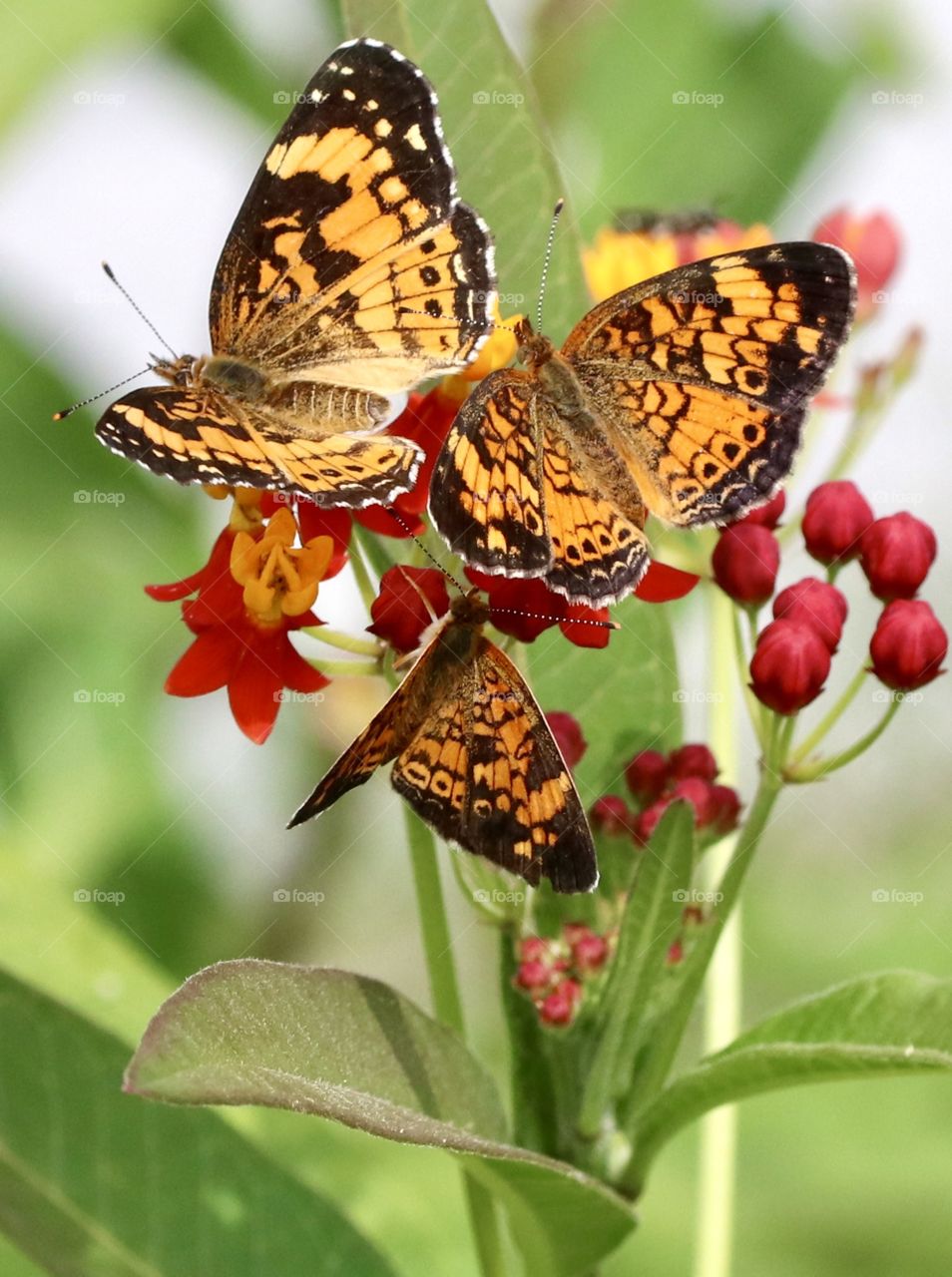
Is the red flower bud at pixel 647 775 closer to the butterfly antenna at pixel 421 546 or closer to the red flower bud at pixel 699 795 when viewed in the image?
the red flower bud at pixel 699 795

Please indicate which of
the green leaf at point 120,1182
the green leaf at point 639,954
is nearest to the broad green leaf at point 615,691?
the green leaf at point 639,954

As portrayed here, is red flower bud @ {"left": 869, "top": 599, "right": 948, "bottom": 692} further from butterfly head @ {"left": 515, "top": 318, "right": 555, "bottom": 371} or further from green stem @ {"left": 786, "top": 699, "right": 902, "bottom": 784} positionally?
butterfly head @ {"left": 515, "top": 318, "right": 555, "bottom": 371}

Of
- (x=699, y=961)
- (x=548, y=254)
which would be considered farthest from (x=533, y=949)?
(x=548, y=254)

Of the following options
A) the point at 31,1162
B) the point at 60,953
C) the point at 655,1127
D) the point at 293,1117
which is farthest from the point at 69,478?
the point at 655,1127

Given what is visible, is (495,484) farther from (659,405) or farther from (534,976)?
(534,976)

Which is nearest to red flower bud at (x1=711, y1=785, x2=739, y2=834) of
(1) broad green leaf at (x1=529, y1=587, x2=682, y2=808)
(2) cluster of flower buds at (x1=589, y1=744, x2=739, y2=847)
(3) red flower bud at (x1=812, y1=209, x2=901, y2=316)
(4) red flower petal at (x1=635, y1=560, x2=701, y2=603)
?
(2) cluster of flower buds at (x1=589, y1=744, x2=739, y2=847)

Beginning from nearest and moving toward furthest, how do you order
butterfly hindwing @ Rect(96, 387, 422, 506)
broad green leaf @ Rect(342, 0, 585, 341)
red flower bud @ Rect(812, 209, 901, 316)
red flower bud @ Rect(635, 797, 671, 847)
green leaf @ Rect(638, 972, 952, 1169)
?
green leaf @ Rect(638, 972, 952, 1169), butterfly hindwing @ Rect(96, 387, 422, 506), red flower bud @ Rect(635, 797, 671, 847), broad green leaf @ Rect(342, 0, 585, 341), red flower bud @ Rect(812, 209, 901, 316)
